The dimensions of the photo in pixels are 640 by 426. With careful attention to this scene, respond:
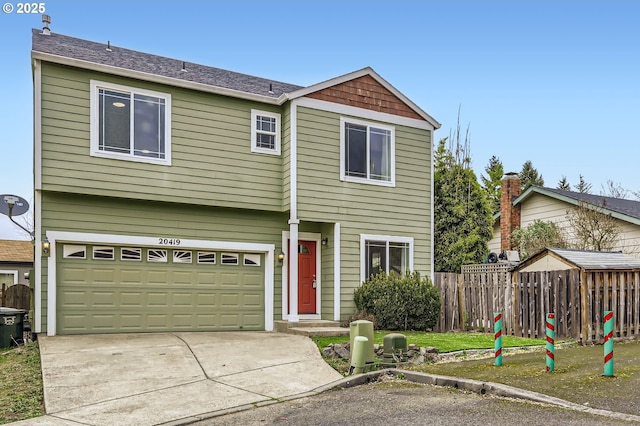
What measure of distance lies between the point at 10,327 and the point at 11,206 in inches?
108

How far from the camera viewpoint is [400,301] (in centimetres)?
1466

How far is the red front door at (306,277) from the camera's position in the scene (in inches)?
615

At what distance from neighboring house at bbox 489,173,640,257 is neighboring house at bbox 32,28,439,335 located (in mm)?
7668

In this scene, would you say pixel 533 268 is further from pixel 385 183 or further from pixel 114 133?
pixel 114 133

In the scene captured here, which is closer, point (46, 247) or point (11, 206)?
point (46, 247)

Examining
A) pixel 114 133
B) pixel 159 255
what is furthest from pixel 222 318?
pixel 114 133

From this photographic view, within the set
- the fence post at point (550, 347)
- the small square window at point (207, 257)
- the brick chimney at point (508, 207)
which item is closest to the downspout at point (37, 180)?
the small square window at point (207, 257)

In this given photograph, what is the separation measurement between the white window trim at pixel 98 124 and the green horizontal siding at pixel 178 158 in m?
0.10

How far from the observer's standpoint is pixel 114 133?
13.3m

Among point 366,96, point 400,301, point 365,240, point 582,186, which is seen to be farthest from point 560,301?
point 582,186

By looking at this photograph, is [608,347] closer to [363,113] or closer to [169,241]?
[363,113]

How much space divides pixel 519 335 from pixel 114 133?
34.1 feet

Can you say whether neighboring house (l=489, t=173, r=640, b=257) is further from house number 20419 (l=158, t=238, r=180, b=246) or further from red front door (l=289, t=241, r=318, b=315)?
house number 20419 (l=158, t=238, r=180, b=246)

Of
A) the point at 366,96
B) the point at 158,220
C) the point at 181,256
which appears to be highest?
the point at 366,96
